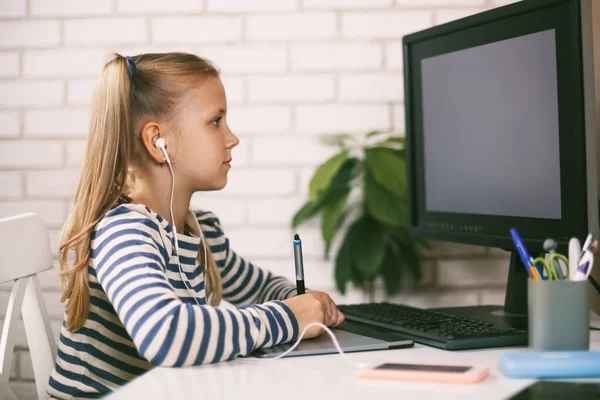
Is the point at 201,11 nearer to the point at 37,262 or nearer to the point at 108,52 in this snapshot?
the point at 108,52

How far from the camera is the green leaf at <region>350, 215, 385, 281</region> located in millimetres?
1769

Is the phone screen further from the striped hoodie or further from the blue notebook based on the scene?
the striped hoodie

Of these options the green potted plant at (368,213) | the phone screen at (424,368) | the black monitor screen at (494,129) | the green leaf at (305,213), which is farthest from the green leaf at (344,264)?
the phone screen at (424,368)

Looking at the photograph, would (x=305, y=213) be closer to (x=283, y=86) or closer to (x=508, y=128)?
(x=283, y=86)

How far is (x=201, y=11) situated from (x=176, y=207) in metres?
0.84

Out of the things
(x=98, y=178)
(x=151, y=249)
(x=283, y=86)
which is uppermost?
(x=283, y=86)

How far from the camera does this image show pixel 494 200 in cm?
129

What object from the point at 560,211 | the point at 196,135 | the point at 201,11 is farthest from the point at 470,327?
the point at 201,11

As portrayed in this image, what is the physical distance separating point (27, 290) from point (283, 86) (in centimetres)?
93

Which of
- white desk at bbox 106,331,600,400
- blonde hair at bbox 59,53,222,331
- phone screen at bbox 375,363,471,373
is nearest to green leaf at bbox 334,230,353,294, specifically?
blonde hair at bbox 59,53,222,331

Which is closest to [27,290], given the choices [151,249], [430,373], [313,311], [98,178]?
[98,178]

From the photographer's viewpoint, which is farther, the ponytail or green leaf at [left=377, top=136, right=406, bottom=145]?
green leaf at [left=377, top=136, right=406, bottom=145]

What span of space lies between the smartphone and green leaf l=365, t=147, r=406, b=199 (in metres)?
0.91

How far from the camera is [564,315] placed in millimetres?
908
